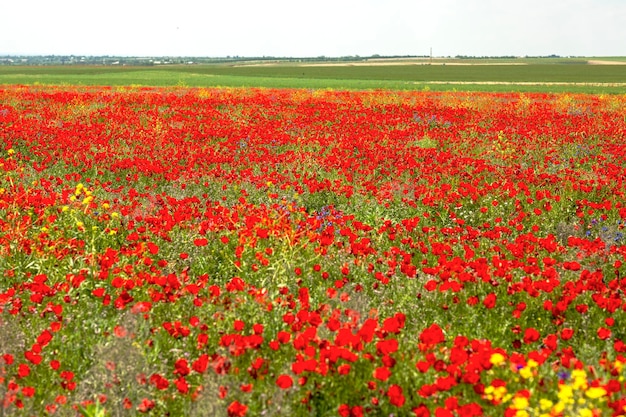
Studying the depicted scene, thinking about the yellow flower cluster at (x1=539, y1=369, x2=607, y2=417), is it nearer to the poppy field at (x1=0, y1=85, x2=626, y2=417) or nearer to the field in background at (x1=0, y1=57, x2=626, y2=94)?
the poppy field at (x1=0, y1=85, x2=626, y2=417)

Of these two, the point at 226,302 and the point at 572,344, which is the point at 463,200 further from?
the point at 226,302

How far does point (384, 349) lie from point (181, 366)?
3.86 ft

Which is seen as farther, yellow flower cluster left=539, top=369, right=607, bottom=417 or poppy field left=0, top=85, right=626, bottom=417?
poppy field left=0, top=85, right=626, bottom=417

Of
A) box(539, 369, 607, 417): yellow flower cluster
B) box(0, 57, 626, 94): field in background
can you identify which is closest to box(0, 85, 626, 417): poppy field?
box(539, 369, 607, 417): yellow flower cluster

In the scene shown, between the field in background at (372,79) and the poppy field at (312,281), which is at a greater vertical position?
the field in background at (372,79)

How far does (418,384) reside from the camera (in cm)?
341

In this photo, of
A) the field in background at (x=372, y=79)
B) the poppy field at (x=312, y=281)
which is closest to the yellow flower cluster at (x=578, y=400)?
the poppy field at (x=312, y=281)

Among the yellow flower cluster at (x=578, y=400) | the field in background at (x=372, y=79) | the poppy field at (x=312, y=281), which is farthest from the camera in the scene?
the field in background at (x=372, y=79)

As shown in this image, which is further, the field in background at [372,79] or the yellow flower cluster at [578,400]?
the field in background at [372,79]

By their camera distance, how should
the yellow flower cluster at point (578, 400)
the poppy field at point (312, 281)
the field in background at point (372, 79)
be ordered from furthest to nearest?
the field in background at point (372, 79) < the poppy field at point (312, 281) < the yellow flower cluster at point (578, 400)

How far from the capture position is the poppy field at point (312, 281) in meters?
3.26

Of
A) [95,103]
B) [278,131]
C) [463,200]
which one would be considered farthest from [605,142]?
[95,103]

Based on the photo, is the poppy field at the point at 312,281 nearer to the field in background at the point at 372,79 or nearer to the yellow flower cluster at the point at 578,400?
the yellow flower cluster at the point at 578,400

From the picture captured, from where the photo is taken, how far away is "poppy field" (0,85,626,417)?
326 centimetres
